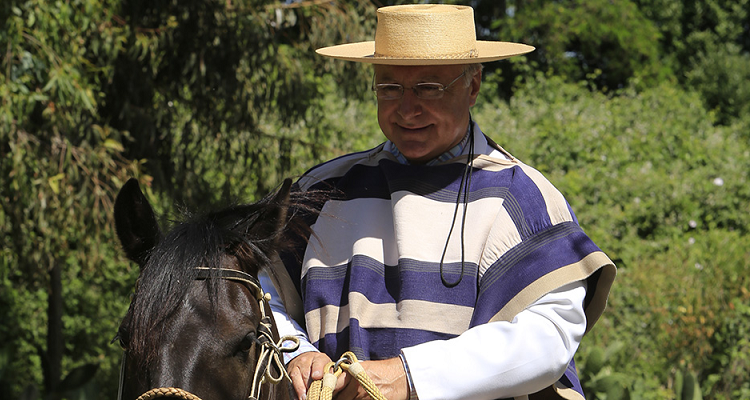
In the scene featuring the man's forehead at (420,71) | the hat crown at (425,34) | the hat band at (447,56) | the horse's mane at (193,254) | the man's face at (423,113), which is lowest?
the horse's mane at (193,254)

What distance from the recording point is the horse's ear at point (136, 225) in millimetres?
1928

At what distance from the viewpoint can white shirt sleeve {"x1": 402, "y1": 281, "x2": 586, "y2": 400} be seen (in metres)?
1.94

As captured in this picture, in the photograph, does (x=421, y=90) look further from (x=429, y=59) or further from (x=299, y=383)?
(x=299, y=383)

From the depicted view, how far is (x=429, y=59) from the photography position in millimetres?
2205

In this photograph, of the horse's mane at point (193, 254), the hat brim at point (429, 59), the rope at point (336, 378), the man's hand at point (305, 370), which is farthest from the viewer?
the hat brim at point (429, 59)

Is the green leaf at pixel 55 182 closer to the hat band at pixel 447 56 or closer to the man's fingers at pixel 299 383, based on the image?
the hat band at pixel 447 56

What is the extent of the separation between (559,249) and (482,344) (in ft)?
1.20

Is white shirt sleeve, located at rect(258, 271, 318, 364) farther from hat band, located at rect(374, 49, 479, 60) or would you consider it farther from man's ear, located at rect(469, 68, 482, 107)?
man's ear, located at rect(469, 68, 482, 107)

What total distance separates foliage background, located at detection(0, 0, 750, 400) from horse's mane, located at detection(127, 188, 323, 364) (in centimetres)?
27

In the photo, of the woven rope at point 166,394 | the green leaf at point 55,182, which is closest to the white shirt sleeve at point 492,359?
the woven rope at point 166,394

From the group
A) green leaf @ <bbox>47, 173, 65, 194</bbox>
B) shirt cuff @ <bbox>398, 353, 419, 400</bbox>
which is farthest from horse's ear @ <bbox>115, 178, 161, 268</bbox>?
green leaf @ <bbox>47, 173, 65, 194</bbox>

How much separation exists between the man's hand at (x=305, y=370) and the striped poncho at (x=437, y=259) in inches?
6.6

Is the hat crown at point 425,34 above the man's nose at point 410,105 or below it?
above

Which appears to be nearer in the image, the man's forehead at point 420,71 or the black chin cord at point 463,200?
the black chin cord at point 463,200
